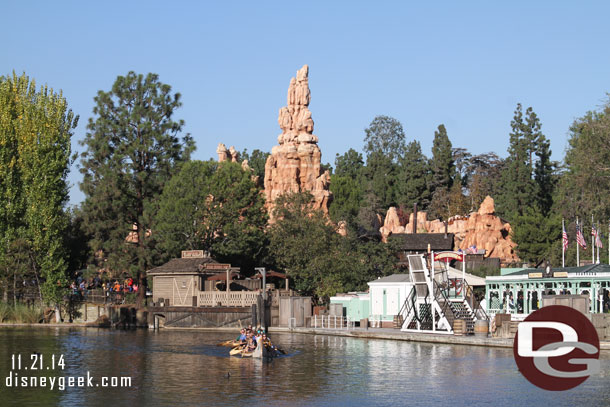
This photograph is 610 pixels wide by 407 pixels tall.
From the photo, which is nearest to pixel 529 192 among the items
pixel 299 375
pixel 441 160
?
pixel 441 160

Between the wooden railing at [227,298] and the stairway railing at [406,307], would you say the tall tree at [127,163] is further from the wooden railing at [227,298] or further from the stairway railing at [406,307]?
the stairway railing at [406,307]

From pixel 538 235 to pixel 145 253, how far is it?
45.0 meters

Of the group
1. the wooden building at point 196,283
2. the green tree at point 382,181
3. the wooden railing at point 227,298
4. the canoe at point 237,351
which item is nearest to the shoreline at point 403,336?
the wooden railing at point 227,298

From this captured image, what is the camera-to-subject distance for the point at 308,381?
32.8 meters

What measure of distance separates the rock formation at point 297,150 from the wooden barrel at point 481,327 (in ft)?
203

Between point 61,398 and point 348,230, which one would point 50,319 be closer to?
point 348,230

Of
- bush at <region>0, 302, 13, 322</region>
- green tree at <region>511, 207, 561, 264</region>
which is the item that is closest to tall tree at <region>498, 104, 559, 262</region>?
green tree at <region>511, 207, 561, 264</region>

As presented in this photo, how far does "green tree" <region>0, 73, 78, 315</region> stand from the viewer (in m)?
67.8

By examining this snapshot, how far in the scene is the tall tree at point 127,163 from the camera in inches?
3000

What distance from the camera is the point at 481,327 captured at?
156 feet

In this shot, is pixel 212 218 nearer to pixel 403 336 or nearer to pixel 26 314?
pixel 26 314

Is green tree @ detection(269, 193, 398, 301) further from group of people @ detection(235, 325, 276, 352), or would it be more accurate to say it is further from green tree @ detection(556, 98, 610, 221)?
group of people @ detection(235, 325, 276, 352)

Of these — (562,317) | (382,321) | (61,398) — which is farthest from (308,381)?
(382,321)

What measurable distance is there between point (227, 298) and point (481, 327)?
69.9 ft
